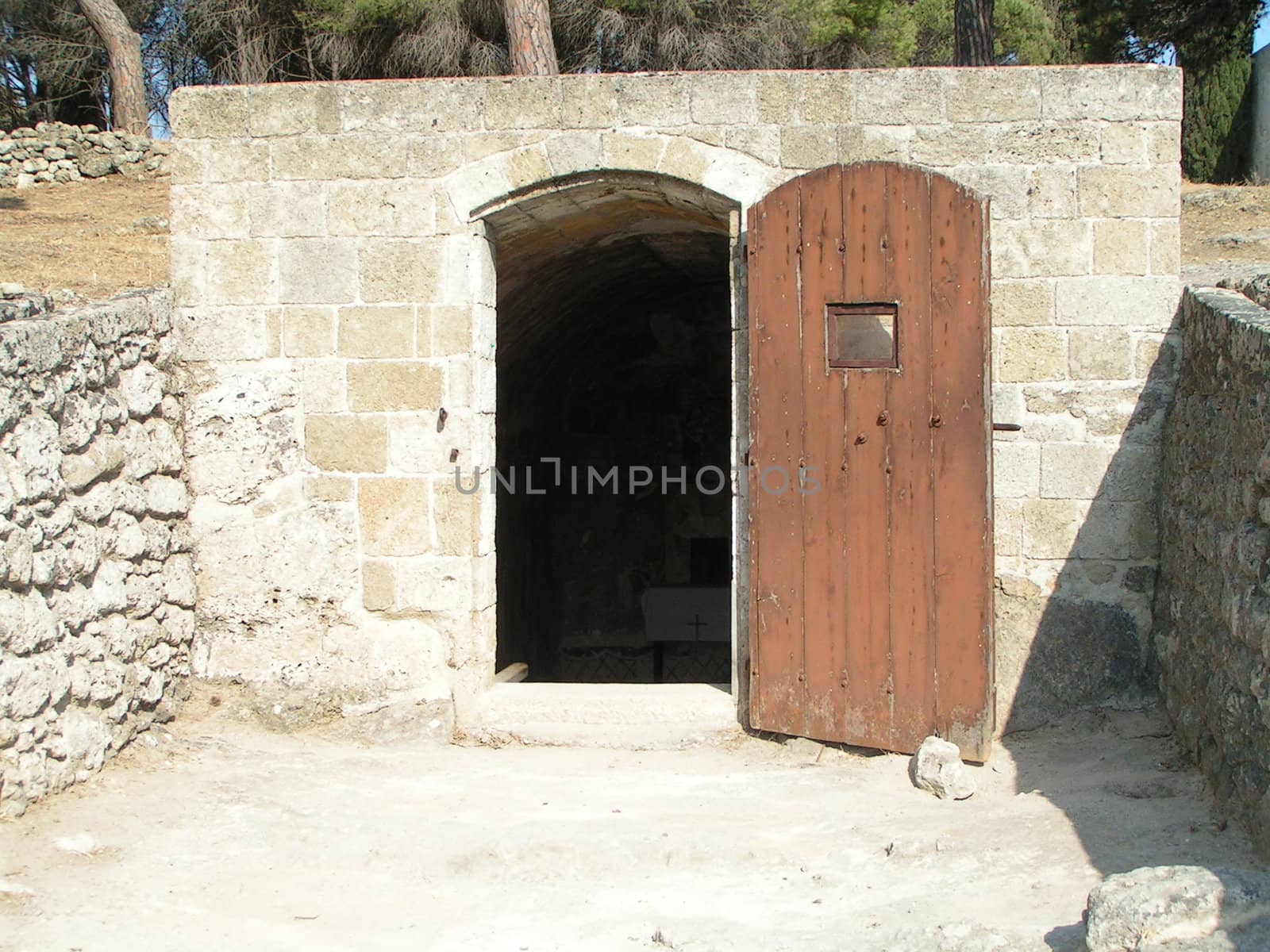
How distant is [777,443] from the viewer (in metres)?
4.80

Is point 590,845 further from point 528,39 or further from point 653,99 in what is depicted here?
point 528,39

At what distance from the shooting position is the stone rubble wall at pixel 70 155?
39.9 ft

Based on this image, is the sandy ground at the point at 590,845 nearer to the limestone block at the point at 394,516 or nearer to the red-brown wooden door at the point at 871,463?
the red-brown wooden door at the point at 871,463

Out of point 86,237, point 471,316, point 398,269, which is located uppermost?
point 86,237

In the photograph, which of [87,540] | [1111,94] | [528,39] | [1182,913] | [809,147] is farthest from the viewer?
[528,39]

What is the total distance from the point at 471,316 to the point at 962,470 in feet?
6.75

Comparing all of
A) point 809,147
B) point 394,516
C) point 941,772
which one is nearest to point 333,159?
point 394,516

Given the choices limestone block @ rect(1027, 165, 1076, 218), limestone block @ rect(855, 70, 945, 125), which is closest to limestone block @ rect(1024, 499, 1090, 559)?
limestone block @ rect(1027, 165, 1076, 218)

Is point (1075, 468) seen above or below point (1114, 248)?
below

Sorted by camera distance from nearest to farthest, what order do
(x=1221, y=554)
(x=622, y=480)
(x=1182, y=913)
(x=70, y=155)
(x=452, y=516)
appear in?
(x=1182, y=913)
(x=1221, y=554)
(x=452, y=516)
(x=622, y=480)
(x=70, y=155)

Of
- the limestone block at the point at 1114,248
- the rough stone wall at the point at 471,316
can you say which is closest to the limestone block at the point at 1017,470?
the rough stone wall at the point at 471,316

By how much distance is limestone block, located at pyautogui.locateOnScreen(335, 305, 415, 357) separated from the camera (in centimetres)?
504

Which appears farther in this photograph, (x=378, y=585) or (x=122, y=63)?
(x=122, y=63)

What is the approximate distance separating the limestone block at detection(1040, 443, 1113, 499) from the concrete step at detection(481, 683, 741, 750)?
1575 mm
